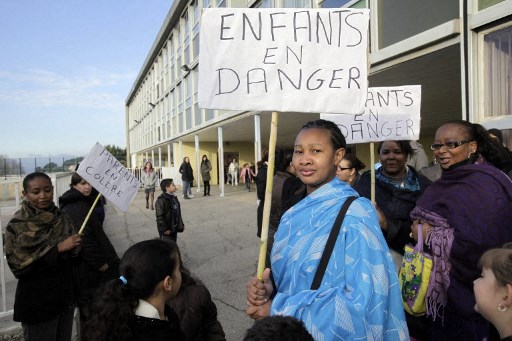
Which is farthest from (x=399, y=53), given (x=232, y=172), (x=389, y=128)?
(x=232, y=172)

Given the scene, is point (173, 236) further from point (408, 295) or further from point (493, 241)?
point (493, 241)

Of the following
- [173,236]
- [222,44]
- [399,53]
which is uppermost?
[399,53]

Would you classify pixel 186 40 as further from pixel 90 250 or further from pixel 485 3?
pixel 90 250

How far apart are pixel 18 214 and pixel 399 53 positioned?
630cm

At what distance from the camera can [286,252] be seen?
1.63 meters

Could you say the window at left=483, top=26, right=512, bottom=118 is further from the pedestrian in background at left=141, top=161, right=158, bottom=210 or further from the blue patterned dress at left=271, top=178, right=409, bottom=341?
the pedestrian in background at left=141, top=161, right=158, bottom=210

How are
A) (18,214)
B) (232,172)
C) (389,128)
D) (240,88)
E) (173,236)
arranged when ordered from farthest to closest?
(232,172), (173,236), (389,128), (18,214), (240,88)

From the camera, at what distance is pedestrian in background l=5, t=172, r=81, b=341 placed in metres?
2.76

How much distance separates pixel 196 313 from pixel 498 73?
4882 millimetres

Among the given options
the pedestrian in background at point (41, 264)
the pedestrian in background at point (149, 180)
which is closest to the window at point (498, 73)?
the pedestrian in background at point (41, 264)

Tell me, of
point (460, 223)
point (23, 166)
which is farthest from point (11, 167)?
point (460, 223)

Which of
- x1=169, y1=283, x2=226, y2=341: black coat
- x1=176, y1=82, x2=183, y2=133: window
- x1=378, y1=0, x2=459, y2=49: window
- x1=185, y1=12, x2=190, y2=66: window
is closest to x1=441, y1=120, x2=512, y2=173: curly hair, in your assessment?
x1=169, y1=283, x2=226, y2=341: black coat

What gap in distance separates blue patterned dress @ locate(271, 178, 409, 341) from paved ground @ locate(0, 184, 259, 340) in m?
2.54

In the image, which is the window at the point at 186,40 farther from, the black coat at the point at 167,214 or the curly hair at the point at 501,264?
the curly hair at the point at 501,264
